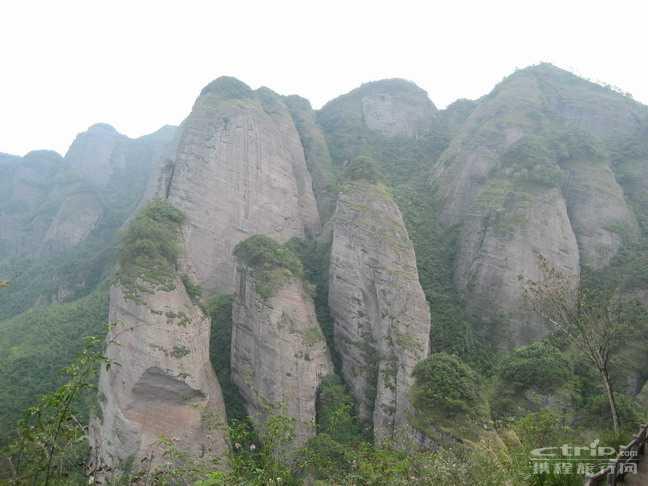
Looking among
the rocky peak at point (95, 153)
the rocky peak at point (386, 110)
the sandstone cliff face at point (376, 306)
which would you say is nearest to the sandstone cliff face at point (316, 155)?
the rocky peak at point (386, 110)

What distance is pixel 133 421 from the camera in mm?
18938

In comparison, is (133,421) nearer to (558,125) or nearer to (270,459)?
(270,459)

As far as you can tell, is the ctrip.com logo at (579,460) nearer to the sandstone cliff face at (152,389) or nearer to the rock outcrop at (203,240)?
the rock outcrop at (203,240)

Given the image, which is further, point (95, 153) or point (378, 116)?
point (95, 153)

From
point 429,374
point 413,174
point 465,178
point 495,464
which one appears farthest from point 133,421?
point 413,174

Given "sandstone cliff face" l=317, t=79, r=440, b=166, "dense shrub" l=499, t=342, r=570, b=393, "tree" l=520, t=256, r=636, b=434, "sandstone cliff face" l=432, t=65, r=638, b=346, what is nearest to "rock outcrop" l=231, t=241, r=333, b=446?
"dense shrub" l=499, t=342, r=570, b=393

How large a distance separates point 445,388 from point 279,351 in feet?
27.6

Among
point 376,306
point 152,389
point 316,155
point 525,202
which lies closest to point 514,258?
point 525,202

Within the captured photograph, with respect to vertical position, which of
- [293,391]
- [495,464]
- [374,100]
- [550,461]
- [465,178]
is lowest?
[293,391]

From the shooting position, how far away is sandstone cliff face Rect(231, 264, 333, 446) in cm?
2253

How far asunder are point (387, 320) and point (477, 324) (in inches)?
298

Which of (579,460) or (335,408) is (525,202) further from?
(579,460)

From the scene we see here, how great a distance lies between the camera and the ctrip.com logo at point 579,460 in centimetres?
749

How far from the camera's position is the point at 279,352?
22859 mm
